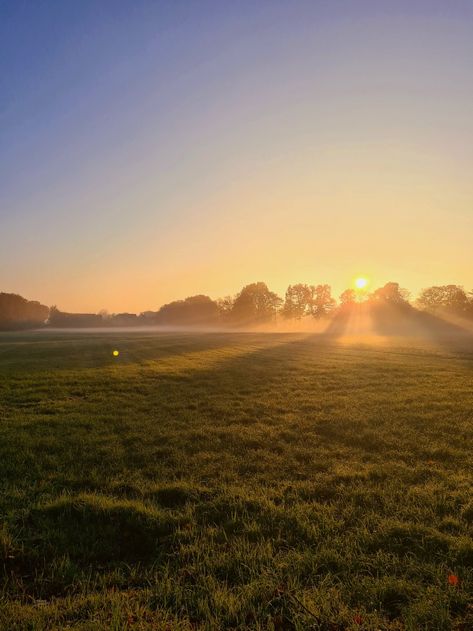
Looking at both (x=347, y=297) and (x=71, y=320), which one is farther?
(x=71, y=320)

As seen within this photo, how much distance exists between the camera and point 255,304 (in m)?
139

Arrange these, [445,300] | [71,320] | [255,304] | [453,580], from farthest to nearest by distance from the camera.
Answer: [71,320]
[255,304]
[445,300]
[453,580]

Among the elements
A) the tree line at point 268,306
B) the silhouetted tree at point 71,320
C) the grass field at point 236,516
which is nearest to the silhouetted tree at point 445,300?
the tree line at point 268,306

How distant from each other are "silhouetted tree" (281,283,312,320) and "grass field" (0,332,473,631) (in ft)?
418

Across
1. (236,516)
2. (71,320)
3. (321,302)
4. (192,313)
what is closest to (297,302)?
(321,302)

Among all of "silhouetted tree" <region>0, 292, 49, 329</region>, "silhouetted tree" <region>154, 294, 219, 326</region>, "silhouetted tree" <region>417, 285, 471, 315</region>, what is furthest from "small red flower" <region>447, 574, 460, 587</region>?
"silhouetted tree" <region>154, 294, 219, 326</region>

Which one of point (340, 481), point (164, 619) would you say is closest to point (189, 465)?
point (340, 481)

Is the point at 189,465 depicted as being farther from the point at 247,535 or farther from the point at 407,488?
the point at 407,488

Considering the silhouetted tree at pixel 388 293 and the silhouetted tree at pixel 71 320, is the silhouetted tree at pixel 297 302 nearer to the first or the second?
the silhouetted tree at pixel 388 293

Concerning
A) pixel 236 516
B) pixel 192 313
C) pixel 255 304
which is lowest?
pixel 236 516

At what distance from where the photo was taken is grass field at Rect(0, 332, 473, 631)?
4.09m

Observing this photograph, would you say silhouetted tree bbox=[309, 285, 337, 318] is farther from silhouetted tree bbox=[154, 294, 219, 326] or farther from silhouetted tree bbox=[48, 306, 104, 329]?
silhouetted tree bbox=[48, 306, 104, 329]

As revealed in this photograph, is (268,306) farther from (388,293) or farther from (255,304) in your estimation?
(388,293)

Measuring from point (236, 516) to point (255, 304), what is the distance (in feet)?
437
